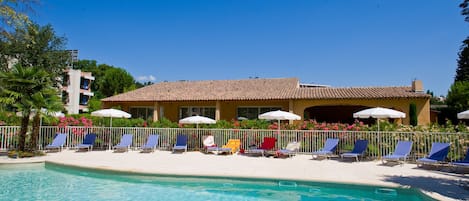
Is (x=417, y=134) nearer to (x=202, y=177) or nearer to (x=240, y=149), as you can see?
(x=240, y=149)

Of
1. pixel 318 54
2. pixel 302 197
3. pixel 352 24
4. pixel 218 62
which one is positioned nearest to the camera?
pixel 302 197

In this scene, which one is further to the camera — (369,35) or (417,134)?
(369,35)

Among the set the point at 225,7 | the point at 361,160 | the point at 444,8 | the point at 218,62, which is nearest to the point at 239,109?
the point at 218,62

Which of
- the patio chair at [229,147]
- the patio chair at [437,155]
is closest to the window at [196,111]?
the patio chair at [229,147]

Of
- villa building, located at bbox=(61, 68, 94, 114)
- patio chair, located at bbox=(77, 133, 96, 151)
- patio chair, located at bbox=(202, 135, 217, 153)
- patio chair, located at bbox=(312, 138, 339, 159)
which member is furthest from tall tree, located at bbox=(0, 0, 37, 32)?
villa building, located at bbox=(61, 68, 94, 114)

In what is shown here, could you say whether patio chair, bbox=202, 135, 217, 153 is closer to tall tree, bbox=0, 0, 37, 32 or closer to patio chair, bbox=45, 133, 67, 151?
patio chair, bbox=45, 133, 67, 151

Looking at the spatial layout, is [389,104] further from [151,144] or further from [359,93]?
[151,144]

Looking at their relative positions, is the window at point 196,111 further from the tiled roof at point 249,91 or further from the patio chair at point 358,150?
A: the patio chair at point 358,150

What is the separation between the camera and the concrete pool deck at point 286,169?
8.89 meters

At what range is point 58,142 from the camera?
16.0 metres

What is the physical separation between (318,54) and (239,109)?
7.81m

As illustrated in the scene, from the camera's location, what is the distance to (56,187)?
31.6 feet

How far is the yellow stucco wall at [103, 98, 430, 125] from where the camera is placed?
71.5 feet

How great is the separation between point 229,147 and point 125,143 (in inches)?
210
